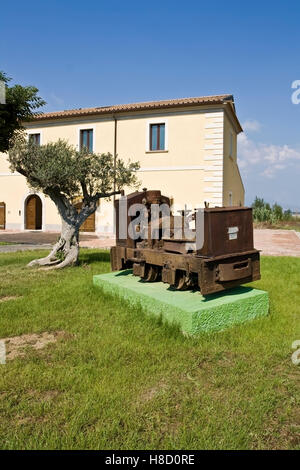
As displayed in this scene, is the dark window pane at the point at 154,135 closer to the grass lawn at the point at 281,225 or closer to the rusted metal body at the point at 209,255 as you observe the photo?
the grass lawn at the point at 281,225

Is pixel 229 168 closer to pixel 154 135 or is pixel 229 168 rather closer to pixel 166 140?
pixel 166 140

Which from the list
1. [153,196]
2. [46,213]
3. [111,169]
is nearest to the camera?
[153,196]

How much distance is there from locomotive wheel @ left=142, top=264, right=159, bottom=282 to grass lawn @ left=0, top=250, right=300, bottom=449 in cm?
74

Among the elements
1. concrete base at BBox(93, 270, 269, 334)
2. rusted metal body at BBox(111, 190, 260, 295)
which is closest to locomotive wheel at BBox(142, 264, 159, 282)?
rusted metal body at BBox(111, 190, 260, 295)

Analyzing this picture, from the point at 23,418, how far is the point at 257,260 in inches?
128

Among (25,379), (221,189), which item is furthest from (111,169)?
(221,189)

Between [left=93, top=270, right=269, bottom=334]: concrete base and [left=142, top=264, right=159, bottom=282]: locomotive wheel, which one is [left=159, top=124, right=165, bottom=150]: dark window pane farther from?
[left=93, top=270, right=269, bottom=334]: concrete base

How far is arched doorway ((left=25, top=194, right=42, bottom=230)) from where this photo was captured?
2217cm

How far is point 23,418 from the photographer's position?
87.0 inches

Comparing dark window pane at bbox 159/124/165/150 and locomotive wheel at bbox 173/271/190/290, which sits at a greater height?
dark window pane at bbox 159/124/165/150

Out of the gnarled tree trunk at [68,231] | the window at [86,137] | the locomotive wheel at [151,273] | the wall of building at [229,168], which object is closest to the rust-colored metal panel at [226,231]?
the locomotive wheel at [151,273]

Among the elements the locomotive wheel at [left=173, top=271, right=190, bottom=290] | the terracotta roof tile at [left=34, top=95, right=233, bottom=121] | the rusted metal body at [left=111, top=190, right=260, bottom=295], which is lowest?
the locomotive wheel at [left=173, top=271, right=190, bottom=290]

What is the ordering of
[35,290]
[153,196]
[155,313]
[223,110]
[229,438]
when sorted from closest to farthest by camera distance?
[229,438] → [155,313] → [153,196] → [35,290] → [223,110]

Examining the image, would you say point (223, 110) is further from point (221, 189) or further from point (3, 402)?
point (3, 402)
